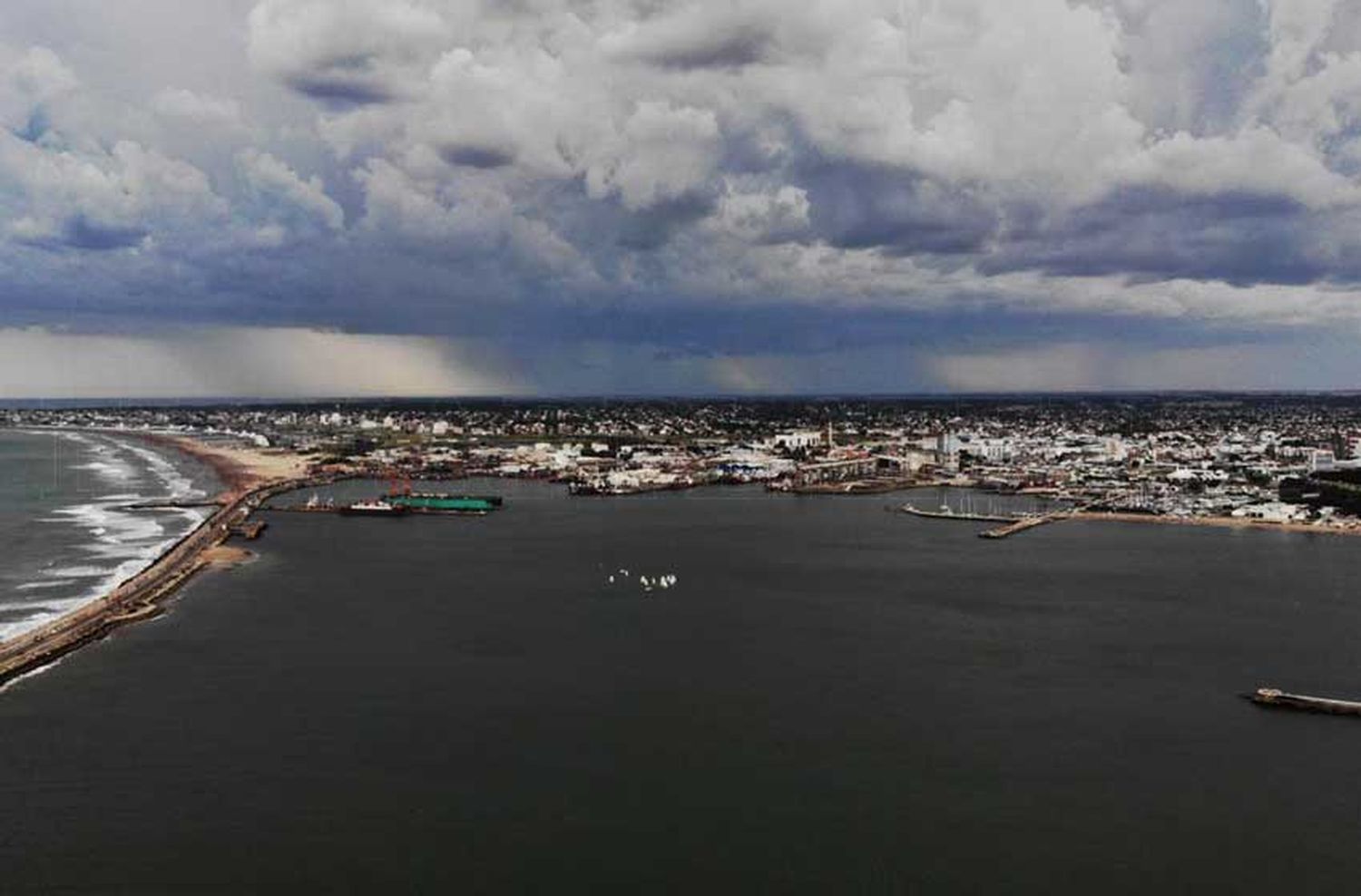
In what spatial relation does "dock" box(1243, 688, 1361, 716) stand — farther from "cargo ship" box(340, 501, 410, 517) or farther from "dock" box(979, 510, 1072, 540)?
"cargo ship" box(340, 501, 410, 517)

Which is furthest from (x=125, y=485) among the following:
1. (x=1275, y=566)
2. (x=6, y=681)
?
(x=1275, y=566)

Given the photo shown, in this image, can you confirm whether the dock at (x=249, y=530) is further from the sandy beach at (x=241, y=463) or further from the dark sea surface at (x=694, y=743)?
the sandy beach at (x=241, y=463)

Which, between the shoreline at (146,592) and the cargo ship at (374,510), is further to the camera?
the cargo ship at (374,510)

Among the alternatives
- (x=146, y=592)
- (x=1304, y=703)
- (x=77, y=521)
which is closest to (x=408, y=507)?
(x=77, y=521)

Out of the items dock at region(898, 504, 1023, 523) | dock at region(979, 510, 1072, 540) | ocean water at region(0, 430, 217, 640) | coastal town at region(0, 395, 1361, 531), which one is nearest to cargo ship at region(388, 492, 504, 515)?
ocean water at region(0, 430, 217, 640)

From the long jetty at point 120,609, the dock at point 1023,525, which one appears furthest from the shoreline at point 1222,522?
the long jetty at point 120,609

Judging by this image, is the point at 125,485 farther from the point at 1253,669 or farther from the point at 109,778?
the point at 1253,669

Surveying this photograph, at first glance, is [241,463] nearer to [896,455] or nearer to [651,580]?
[896,455]
